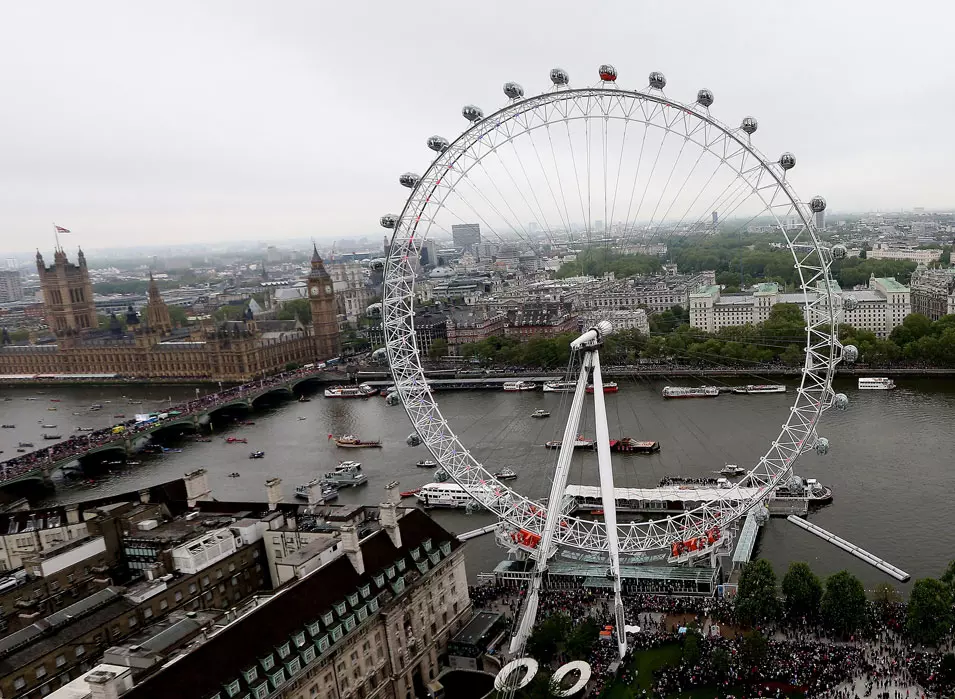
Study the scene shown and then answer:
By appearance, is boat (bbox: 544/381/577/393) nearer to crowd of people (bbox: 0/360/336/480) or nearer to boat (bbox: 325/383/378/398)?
boat (bbox: 325/383/378/398)

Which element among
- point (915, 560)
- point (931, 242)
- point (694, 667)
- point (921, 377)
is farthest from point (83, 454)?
point (931, 242)

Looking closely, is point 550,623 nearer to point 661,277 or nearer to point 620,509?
point 620,509

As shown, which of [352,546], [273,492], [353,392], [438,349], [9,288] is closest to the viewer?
[352,546]

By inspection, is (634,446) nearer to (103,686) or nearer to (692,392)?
(692,392)

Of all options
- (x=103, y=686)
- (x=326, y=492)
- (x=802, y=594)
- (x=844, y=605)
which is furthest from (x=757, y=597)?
(x=326, y=492)

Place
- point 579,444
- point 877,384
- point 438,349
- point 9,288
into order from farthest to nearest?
point 9,288 < point 438,349 < point 877,384 < point 579,444

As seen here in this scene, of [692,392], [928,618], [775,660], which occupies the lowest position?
[692,392]

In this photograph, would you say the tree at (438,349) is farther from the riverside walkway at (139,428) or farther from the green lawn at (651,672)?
the green lawn at (651,672)
